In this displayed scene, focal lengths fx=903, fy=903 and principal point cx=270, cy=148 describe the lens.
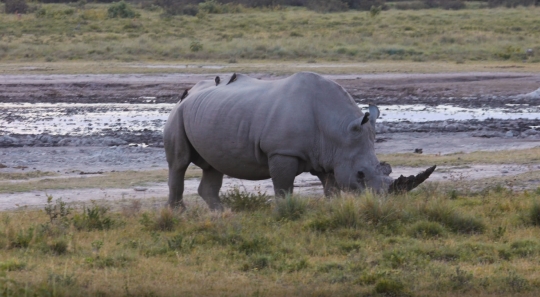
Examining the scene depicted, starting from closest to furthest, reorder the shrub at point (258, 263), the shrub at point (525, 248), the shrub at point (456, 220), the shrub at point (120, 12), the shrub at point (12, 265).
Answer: the shrub at point (12, 265), the shrub at point (258, 263), the shrub at point (525, 248), the shrub at point (456, 220), the shrub at point (120, 12)

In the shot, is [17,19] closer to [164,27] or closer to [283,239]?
[164,27]

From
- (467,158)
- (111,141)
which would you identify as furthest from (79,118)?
(467,158)

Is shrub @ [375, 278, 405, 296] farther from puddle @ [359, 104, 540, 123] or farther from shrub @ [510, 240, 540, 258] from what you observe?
puddle @ [359, 104, 540, 123]

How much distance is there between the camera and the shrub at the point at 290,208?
908 cm

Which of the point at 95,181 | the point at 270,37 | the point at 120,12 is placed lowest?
the point at 120,12

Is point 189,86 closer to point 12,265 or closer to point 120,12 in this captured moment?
point 12,265

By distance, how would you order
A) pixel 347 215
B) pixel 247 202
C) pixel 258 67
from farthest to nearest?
pixel 258 67, pixel 247 202, pixel 347 215

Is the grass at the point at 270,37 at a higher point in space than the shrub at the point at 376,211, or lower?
lower

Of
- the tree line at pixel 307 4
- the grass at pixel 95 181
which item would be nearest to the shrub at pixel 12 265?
the grass at pixel 95 181

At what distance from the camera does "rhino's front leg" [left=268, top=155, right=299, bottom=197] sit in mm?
9227

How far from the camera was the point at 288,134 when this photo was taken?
360 inches

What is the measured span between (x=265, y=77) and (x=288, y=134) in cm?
1802

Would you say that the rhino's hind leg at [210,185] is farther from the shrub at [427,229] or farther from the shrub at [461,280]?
the shrub at [461,280]

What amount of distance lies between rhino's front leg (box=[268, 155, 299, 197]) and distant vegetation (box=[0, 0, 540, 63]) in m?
22.6
